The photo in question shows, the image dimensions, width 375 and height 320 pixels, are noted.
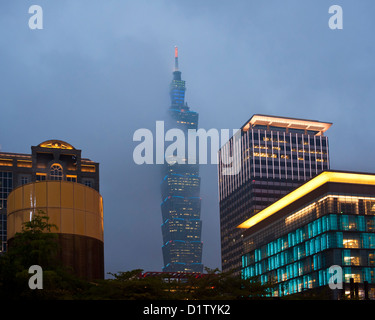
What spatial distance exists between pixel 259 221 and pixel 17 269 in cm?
13296

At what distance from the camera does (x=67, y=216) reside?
5381 centimetres

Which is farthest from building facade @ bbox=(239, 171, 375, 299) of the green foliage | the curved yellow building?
the green foliage

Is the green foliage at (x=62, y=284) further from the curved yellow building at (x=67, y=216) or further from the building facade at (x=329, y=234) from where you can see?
the building facade at (x=329, y=234)

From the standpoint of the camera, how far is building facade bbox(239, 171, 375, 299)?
130 metres

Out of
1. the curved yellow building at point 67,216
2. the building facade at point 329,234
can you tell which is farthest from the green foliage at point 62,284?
the building facade at point 329,234

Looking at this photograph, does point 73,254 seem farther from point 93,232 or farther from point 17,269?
point 17,269

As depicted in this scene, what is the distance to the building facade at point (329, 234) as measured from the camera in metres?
130

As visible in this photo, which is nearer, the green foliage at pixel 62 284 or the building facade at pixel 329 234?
the green foliage at pixel 62 284

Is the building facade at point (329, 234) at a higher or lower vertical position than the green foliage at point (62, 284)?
higher

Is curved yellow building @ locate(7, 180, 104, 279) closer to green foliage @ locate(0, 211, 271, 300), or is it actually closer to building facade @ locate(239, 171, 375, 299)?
green foliage @ locate(0, 211, 271, 300)

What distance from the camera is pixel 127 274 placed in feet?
145

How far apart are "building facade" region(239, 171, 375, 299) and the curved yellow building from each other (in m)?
73.0

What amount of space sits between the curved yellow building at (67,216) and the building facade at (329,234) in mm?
72997
